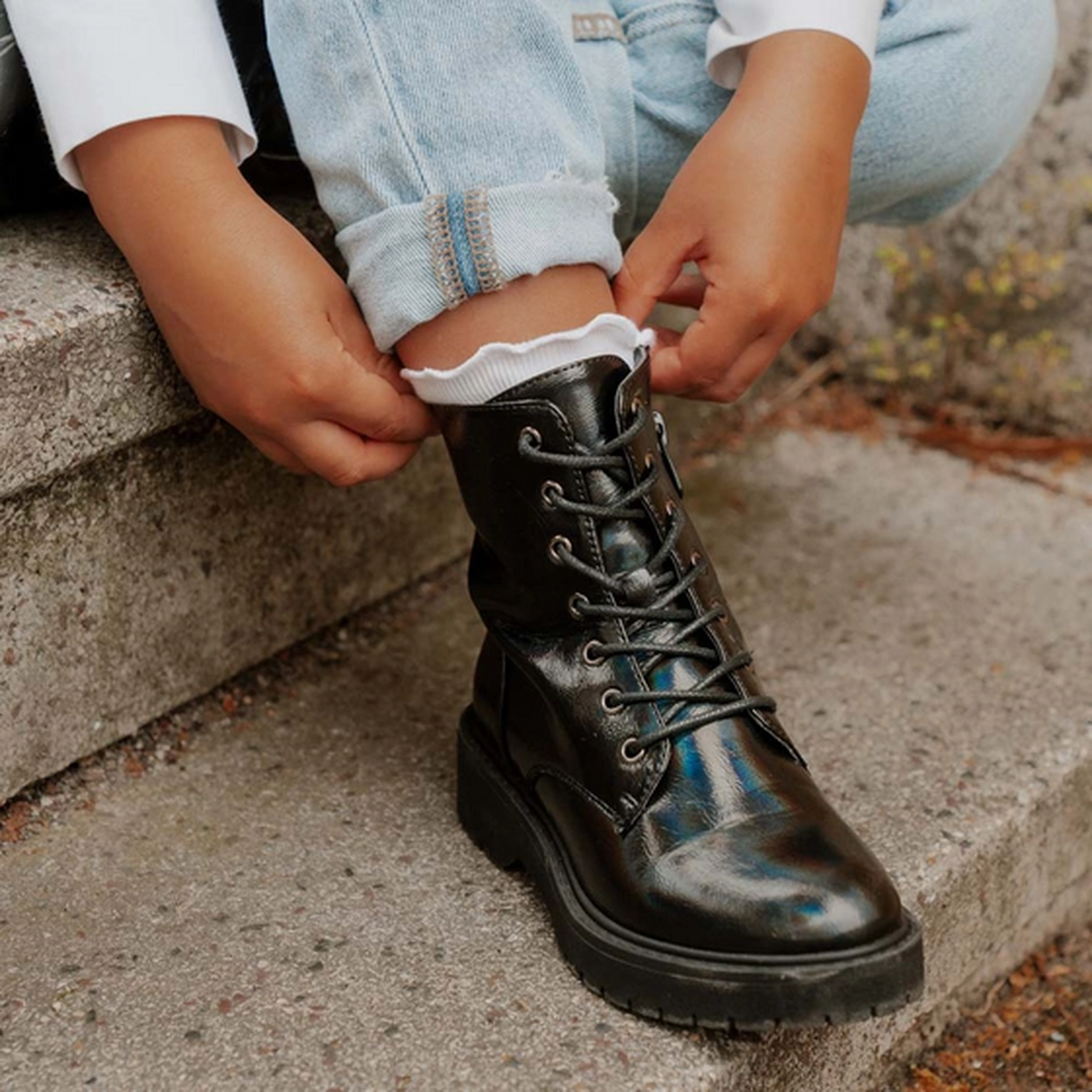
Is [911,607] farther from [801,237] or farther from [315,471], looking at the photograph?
[315,471]

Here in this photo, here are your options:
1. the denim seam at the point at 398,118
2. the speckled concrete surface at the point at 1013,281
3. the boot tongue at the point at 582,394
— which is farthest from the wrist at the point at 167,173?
the speckled concrete surface at the point at 1013,281

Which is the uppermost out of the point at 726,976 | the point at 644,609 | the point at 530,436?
the point at 530,436

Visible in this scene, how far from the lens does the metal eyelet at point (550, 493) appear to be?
0.84 meters

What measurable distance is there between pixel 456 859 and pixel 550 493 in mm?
287

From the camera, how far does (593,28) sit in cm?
101

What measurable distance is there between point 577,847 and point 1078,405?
112 cm

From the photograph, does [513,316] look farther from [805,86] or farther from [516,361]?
[805,86]

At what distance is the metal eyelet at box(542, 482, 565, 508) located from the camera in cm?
84

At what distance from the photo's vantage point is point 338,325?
2.82ft

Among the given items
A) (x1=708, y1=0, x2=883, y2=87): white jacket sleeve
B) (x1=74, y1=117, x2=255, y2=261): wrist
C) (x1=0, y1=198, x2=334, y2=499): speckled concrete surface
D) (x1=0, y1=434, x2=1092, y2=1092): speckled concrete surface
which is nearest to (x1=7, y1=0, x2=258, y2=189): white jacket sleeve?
(x1=74, y1=117, x2=255, y2=261): wrist

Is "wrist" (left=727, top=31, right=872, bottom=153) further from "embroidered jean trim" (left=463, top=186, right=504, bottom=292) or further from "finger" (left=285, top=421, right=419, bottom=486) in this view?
"finger" (left=285, top=421, right=419, bottom=486)

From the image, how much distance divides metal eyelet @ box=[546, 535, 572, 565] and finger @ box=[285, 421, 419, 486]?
14 cm

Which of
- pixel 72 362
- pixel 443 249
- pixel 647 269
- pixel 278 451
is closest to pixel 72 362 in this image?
pixel 72 362

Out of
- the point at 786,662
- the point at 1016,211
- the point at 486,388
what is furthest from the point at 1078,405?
the point at 486,388
